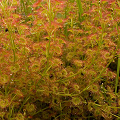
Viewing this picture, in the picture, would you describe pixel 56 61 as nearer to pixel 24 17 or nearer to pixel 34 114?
pixel 34 114

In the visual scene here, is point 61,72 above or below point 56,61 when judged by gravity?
below

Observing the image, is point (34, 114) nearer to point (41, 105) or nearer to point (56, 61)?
point (41, 105)

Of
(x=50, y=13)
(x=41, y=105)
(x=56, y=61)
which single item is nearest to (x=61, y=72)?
(x=56, y=61)

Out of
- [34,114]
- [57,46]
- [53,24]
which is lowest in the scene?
[34,114]

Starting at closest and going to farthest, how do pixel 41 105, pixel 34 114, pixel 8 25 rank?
pixel 8 25
pixel 34 114
pixel 41 105

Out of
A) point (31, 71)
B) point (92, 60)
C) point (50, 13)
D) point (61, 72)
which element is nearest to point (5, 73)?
point (31, 71)

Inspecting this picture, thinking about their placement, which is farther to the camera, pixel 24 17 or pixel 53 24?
pixel 24 17

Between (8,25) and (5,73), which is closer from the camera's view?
(8,25)

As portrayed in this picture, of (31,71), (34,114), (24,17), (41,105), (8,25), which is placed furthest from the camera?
(24,17)

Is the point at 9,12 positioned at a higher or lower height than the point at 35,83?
higher
